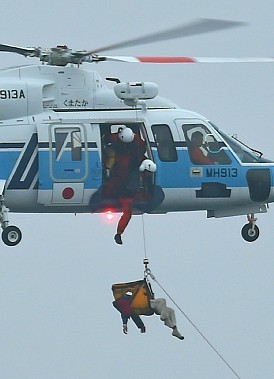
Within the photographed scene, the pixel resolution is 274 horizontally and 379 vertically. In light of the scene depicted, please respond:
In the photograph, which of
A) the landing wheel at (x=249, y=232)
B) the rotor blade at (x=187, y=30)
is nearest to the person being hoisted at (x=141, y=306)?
the landing wheel at (x=249, y=232)

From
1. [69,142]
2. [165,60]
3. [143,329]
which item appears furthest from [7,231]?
[165,60]

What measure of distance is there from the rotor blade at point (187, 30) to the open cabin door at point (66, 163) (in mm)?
1909

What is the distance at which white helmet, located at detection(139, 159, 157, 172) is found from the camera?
25.7 metres

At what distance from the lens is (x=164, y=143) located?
1040 inches

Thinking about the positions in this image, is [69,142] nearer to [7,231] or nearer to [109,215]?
[109,215]

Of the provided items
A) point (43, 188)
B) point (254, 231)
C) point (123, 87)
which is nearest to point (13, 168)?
point (43, 188)

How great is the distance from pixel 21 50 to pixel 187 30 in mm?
3008

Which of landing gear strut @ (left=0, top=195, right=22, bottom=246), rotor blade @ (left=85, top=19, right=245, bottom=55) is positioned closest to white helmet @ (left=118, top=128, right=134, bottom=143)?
rotor blade @ (left=85, top=19, right=245, bottom=55)

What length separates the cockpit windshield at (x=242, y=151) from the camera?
27094 mm

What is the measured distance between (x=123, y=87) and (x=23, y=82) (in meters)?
1.62

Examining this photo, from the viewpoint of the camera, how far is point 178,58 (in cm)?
2559

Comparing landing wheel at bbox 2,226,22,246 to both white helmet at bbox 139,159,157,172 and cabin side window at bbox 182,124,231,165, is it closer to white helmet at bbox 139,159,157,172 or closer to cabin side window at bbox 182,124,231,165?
white helmet at bbox 139,159,157,172

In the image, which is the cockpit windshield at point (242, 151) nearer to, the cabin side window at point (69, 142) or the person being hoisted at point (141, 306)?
the cabin side window at point (69, 142)

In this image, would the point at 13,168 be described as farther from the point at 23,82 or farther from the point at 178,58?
the point at 178,58
